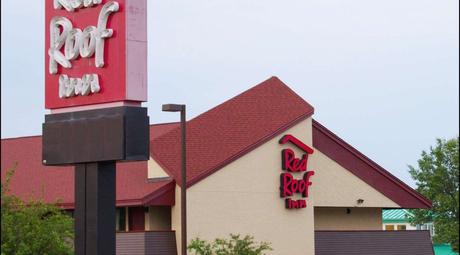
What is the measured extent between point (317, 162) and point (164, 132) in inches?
269

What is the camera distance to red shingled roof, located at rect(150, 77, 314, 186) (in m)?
49.4

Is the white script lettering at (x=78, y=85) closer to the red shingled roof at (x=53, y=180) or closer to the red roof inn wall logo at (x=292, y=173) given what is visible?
the red shingled roof at (x=53, y=180)

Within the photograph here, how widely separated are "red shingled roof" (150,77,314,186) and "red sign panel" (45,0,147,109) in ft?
43.8

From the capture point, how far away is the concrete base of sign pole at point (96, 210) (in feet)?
113

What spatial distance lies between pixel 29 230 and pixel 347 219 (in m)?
23.0

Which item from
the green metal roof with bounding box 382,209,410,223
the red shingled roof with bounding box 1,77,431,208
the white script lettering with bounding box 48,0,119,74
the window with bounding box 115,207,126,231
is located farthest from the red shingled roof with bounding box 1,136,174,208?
the green metal roof with bounding box 382,209,410,223

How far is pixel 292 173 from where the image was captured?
5253cm

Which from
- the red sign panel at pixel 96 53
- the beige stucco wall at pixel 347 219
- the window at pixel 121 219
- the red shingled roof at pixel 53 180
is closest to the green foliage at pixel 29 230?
the red sign panel at pixel 96 53

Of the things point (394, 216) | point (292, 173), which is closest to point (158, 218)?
point (292, 173)

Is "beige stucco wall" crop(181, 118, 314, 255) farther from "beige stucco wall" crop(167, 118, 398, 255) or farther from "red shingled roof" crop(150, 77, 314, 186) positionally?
"red shingled roof" crop(150, 77, 314, 186)

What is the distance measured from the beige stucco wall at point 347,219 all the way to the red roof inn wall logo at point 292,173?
389 cm

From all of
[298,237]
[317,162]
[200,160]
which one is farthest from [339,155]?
[200,160]

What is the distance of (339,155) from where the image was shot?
56.0 meters

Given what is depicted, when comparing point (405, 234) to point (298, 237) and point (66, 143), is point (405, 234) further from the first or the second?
point (66, 143)
